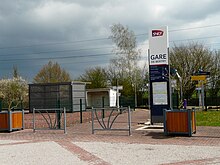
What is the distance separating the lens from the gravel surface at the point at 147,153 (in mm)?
8320

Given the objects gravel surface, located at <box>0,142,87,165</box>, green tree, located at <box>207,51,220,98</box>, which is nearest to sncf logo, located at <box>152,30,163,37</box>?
gravel surface, located at <box>0,142,87,165</box>

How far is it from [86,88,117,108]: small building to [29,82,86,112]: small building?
461cm

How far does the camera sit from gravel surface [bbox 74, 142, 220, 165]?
8.32m

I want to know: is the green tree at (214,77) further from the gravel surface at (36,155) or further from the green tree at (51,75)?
the gravel surface at (36,155)

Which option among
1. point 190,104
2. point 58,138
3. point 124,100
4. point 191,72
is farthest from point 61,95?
point 58,138

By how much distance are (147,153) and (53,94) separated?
2910cm

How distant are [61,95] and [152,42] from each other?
22.0 meters

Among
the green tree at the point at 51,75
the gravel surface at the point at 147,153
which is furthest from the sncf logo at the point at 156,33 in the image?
the green tree at the point at 51,75

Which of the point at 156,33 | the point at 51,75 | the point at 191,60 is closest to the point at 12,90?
the point at 51,75

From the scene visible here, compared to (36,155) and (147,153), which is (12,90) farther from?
(147,153)

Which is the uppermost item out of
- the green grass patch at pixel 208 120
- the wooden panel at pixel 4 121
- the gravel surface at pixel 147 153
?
the wooden panel at pixel 4 121

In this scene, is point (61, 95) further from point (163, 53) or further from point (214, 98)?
point (163, 53)

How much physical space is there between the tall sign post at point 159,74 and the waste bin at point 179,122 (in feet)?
10.6

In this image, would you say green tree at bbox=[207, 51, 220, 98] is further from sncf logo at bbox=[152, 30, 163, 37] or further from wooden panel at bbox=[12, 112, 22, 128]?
wooden panel at bbox=[12, 112, 22, 128]
